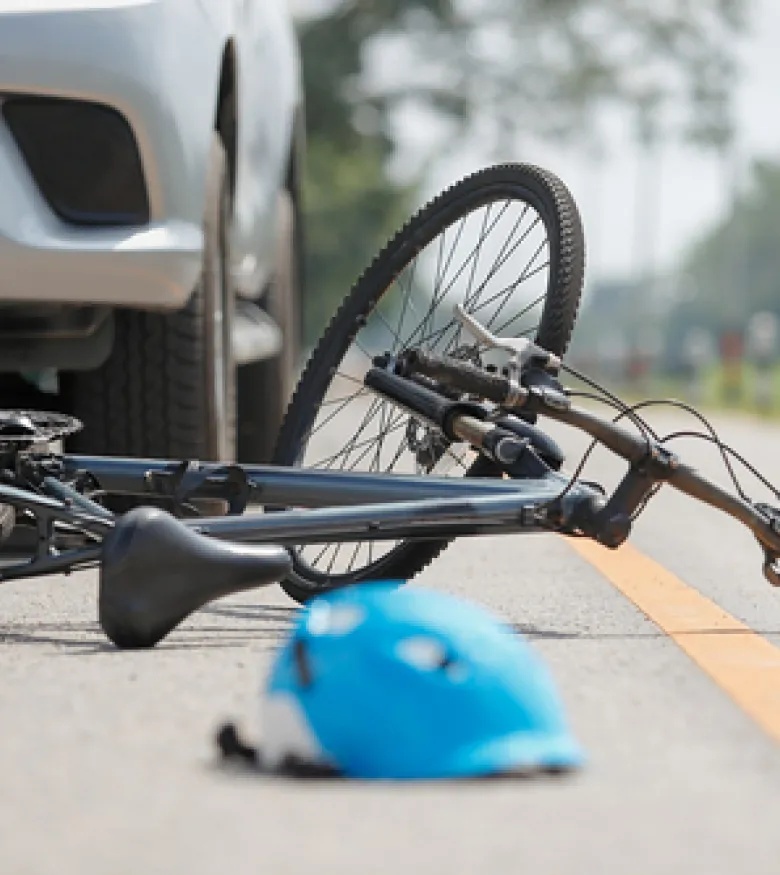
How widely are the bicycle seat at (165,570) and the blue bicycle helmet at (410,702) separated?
0.83 m

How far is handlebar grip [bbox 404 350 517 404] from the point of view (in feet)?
13.9

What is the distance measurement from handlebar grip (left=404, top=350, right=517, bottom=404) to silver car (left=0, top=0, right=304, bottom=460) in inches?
→ 27.6

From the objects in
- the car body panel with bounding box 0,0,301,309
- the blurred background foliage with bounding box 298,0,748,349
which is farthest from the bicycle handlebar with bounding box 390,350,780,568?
the blurred background foliage with bounding box 298,0,748,349

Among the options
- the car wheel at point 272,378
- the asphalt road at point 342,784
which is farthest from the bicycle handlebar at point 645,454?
the car wheel at point 272,378

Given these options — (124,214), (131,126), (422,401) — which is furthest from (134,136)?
(422,401)

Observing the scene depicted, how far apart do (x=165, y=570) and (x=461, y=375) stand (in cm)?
88

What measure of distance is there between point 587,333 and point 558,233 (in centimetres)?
15655

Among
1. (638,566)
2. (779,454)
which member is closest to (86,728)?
(638,566)

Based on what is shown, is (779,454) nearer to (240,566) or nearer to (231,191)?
Answer: (231,191)

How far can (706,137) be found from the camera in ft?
103

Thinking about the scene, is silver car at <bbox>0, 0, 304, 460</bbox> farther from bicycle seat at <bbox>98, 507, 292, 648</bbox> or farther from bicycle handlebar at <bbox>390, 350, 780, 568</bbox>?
bicycle seat at <bbox>98, 507, 292, 648</bbox>

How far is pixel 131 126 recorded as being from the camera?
5078mm

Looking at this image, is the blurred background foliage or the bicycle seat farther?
the blurred background foliage

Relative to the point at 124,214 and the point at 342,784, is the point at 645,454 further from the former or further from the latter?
the point at 124,214
